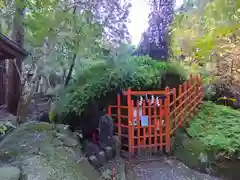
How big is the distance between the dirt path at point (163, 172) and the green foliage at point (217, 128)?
0.82 meters

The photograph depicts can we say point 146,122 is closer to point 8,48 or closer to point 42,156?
point 42,156

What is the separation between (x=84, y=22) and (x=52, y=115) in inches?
126

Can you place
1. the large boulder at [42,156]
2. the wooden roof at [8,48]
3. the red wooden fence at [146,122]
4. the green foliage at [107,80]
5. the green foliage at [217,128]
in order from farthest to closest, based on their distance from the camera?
the green foliage at [107,80]
the red wooden fence at [146,122]
the green foliage at [217,128]
the wooden roof at [8,48]
the large boulder at [42,156]

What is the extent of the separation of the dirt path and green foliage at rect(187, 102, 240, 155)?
0.82 metres

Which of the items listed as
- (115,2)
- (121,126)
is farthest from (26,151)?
(115,2)

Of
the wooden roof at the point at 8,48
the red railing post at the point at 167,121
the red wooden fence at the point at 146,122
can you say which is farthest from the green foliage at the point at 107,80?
the wooden roof at the point at 8,48

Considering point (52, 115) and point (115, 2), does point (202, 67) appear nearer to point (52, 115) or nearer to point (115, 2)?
point (115, 2)

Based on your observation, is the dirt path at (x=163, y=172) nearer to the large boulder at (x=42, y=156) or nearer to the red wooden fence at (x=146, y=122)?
the red wooden fence at (x=146, y=122)

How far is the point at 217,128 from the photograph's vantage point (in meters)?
6.18

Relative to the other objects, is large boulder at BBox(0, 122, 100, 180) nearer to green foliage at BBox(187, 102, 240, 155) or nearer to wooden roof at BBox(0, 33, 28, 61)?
wooden roof at BBox(0, 33, 28, 61)

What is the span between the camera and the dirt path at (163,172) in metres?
5.11

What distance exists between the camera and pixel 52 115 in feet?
24.6

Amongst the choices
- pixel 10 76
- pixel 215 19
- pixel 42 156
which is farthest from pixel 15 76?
pixel 215 19

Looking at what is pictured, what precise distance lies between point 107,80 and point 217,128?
331 cm
